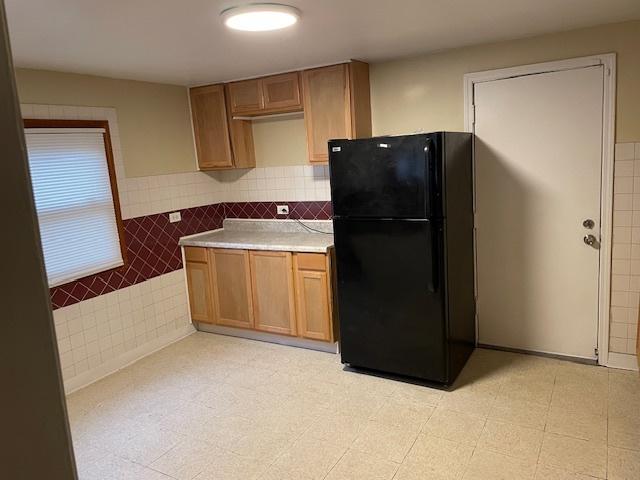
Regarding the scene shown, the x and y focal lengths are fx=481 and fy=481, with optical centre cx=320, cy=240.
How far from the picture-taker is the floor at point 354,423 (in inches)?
95.0

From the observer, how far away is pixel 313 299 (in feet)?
12.3

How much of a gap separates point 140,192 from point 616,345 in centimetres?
370

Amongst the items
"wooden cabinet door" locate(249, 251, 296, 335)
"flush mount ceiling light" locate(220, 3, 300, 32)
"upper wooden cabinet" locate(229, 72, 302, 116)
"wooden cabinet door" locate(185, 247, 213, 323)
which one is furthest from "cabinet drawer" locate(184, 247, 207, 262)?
"flush mount ceiling light" locate(220, 3, 300, 32)

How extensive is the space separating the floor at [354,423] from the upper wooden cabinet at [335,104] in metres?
1.75

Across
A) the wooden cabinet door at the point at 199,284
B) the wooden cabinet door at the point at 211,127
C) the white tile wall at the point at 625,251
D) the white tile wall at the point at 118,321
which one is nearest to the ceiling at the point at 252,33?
the wooden cabinet door at the point at 211,127

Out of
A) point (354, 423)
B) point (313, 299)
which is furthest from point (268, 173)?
point (354, 423)

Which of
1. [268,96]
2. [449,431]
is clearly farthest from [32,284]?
[268,96]

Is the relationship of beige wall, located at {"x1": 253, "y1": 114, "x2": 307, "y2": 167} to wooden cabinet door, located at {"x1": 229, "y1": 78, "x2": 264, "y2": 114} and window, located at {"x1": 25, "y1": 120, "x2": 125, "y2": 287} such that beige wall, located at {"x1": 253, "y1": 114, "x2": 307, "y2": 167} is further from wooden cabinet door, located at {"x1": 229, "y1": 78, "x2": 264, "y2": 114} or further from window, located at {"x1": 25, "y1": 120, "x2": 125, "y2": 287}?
window, located at {"x1": 25, "y1": 120, "x2": 125, "y2": 287}

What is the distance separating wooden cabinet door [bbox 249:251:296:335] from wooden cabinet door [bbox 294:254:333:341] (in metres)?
0.08

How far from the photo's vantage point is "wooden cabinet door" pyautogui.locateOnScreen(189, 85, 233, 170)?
4.23 metres

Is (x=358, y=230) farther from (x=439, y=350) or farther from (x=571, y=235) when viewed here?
(x=571, y=235)

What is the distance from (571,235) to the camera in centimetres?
329

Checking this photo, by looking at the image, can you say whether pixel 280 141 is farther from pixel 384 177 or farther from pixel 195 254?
pixel 384 177

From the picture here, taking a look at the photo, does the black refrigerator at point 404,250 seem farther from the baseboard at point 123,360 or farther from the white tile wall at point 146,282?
the baseboard at point 123,360
